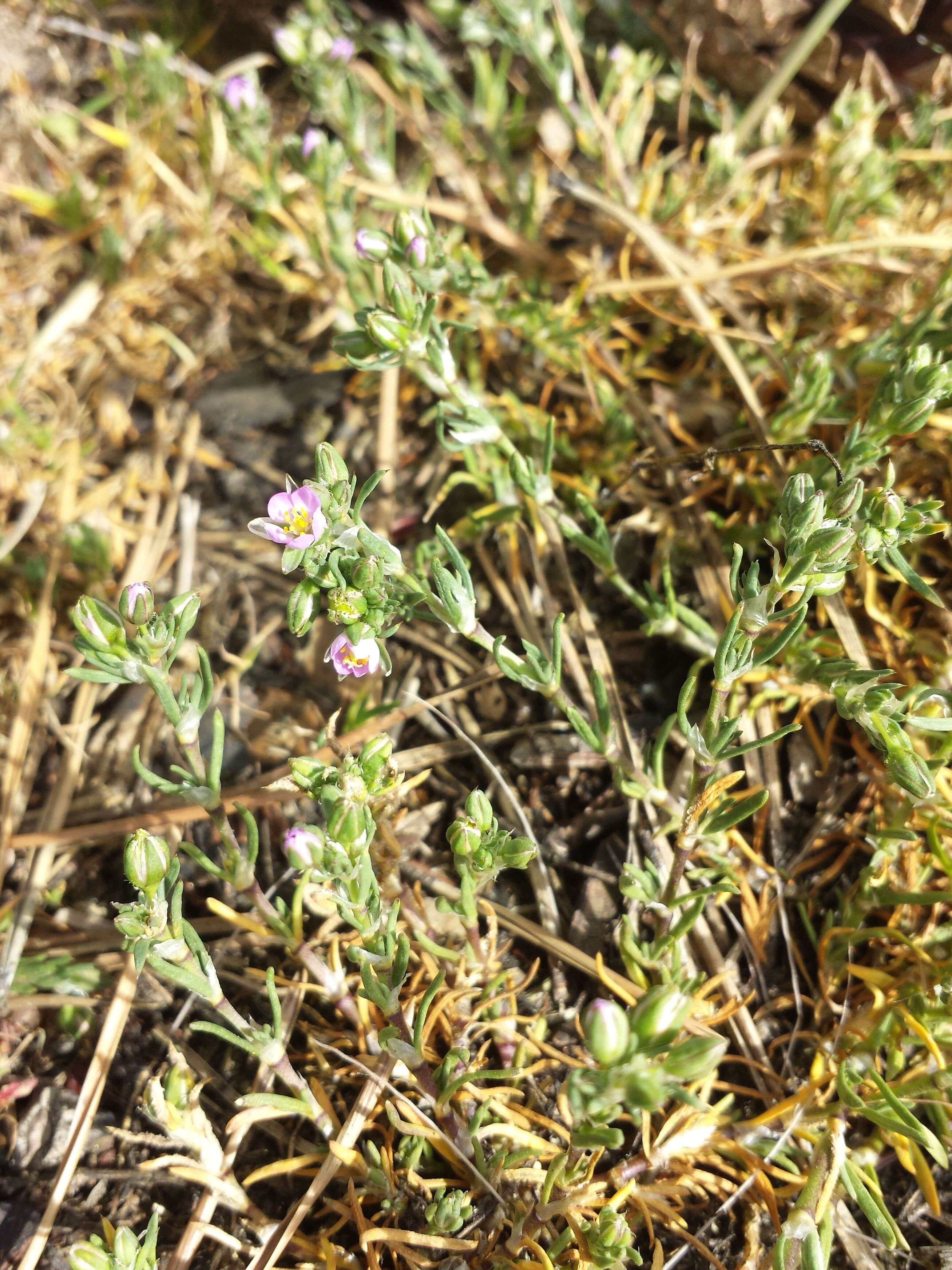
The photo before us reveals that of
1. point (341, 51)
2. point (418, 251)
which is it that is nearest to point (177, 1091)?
point (418, 251)

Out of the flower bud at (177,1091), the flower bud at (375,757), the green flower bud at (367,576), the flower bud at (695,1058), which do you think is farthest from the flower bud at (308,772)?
the flower bud at (695,1058)

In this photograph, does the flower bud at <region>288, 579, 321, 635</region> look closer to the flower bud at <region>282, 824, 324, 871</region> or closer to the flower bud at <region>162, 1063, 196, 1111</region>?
the flower bud at <region>282, 824, 324, 871</region>

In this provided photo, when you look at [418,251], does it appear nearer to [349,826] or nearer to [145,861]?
[349,826]

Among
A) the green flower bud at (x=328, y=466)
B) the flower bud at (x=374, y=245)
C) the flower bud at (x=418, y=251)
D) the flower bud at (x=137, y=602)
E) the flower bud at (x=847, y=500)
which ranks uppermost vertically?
the flower bud at (x=847, y=500)

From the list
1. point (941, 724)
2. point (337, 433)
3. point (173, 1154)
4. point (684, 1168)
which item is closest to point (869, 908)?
point (941, 724)

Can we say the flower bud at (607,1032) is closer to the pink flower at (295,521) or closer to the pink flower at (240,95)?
the pink flower at (295,521)

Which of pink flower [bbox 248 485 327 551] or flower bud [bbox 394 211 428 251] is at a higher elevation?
flower bud [bbox 394 211 428 251]

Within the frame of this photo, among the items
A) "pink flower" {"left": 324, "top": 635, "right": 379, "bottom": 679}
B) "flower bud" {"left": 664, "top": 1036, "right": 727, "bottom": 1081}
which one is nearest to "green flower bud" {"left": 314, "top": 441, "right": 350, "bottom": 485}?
"pink flower" {"left": 324, "top": 635, "right": 379, "bottom": 679}
